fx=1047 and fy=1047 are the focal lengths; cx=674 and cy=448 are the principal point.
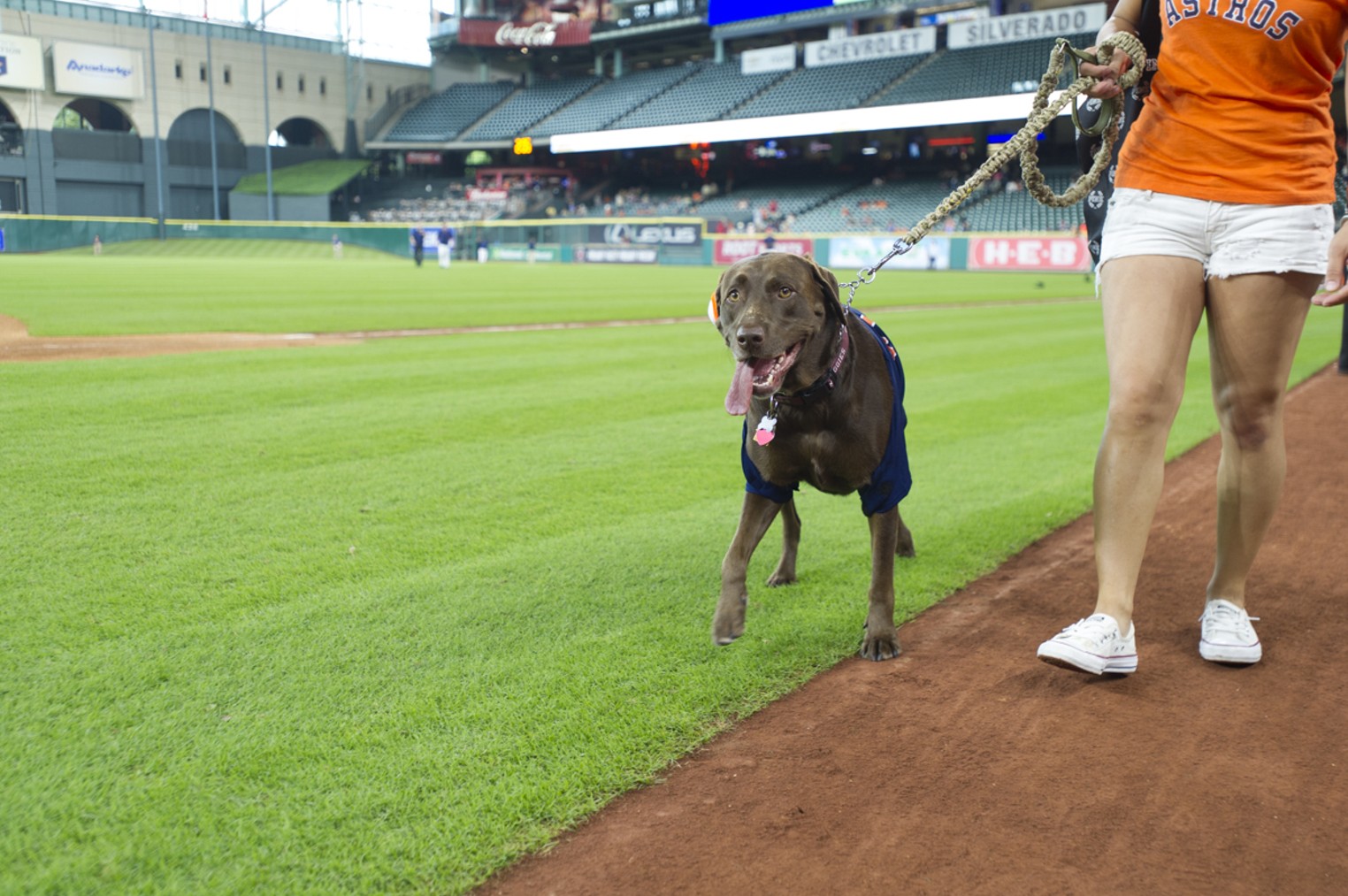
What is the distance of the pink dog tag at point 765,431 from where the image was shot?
10.5 feet

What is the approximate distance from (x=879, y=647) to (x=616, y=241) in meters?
43.4

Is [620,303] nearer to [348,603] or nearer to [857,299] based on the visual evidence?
[857,299]

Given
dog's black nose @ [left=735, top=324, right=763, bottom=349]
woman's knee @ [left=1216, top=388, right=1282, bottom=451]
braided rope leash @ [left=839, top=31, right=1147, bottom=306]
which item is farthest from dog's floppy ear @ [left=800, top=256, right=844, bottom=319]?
woman's knee @ [left=1216, top=388, right=1282, bottom=451]

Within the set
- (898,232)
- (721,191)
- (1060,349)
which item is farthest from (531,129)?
(1060,349)

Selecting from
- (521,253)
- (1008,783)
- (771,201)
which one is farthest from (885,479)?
(771,201)

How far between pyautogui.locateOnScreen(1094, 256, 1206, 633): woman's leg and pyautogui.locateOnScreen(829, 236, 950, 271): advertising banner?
34900 millimetres

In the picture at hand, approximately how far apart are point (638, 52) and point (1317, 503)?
64.1 m

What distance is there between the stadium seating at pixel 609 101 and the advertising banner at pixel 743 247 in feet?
58.7

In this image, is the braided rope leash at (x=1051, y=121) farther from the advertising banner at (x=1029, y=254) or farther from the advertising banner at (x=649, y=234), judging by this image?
the advertising banner at (x=649, y=234)

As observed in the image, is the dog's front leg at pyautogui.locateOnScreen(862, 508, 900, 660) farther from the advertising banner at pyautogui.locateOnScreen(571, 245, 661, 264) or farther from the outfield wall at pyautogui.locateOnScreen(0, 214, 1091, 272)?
the advertising banner at pyautogui.locateOnScreen(571, 245, 661, 264)

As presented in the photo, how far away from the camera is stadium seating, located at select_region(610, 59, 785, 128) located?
53438 mm

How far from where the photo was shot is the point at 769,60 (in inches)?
2112

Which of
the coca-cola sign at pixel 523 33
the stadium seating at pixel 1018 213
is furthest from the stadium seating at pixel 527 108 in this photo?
the stadium seating at pixel 1018 213

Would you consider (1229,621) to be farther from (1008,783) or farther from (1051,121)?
(1051,121)
